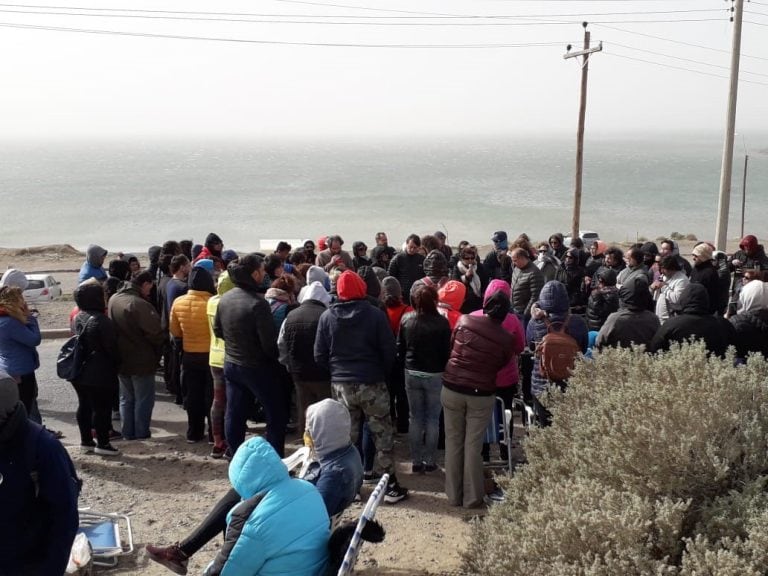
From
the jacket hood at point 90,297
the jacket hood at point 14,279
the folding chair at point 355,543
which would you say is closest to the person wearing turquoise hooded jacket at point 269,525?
the folding chair at point 355,543

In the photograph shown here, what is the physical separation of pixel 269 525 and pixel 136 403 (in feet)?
14.8

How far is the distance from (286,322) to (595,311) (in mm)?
3666

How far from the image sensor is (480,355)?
19.2 ft

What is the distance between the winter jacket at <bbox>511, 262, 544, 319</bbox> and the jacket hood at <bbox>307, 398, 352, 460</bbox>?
501 centimetres

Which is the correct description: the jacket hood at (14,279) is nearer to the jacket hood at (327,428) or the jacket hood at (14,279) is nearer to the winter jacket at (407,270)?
the jacket hood at (327,428)

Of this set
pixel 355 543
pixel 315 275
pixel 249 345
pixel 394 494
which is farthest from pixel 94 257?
pixel 355 543

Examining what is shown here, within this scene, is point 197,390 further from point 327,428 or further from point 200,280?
point 327,428

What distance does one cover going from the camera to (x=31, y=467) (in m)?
3.69

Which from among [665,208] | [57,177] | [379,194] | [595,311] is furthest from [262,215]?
[57,177]

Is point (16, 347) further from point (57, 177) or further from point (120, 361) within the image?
point (57, 177)

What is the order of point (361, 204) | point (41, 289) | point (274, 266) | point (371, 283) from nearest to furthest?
1. point (371, 283)
2. point (274, 266)
3. point (41, 289)
4. point (361, 204)

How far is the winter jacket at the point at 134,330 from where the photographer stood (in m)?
7.46

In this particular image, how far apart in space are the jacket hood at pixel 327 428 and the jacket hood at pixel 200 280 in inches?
133

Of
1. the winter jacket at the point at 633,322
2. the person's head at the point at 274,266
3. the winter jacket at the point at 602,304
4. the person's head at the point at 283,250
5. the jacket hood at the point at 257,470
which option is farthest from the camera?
the person's head at the point at 283,250
